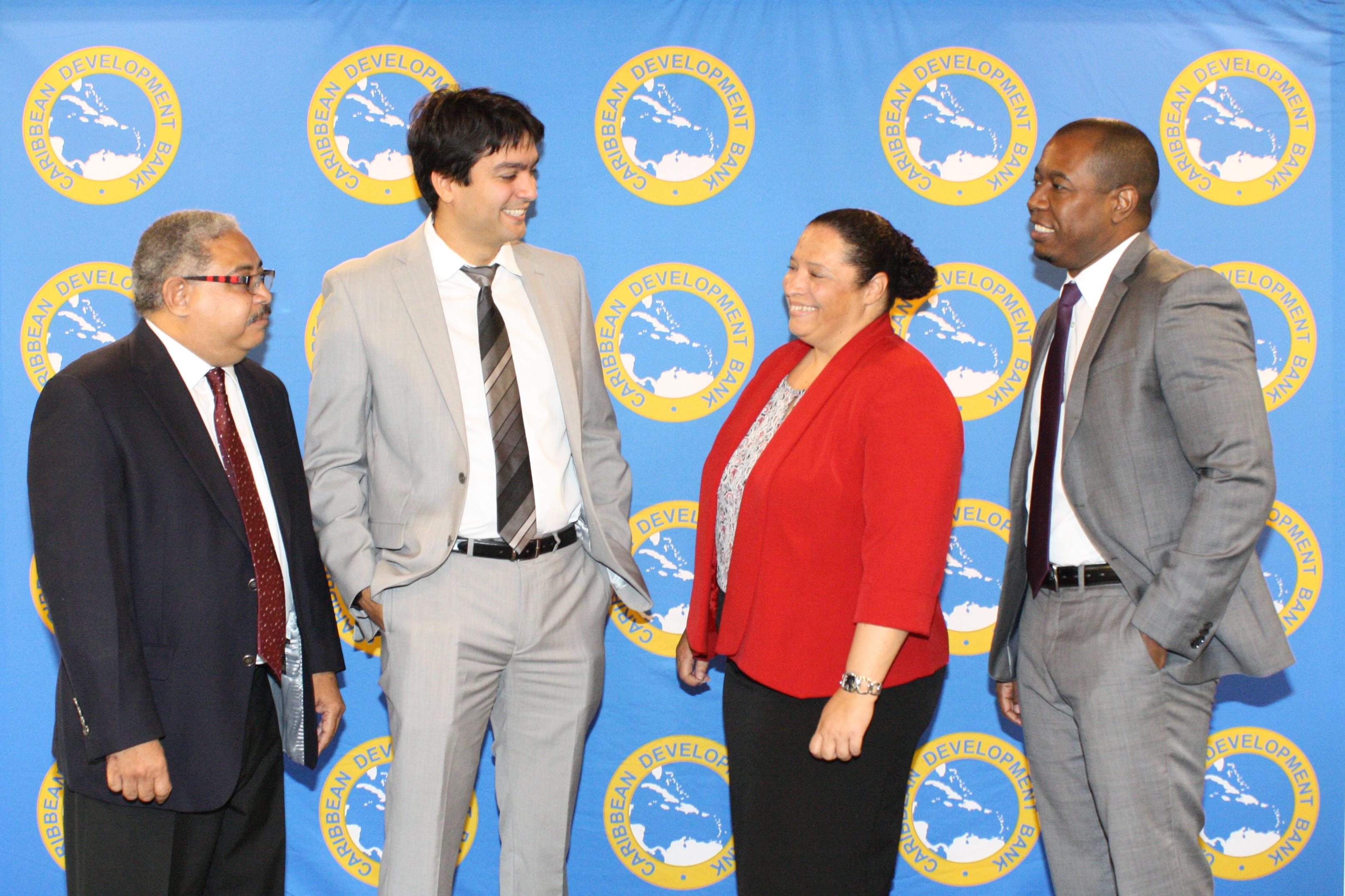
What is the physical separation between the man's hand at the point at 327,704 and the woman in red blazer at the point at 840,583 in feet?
2.79

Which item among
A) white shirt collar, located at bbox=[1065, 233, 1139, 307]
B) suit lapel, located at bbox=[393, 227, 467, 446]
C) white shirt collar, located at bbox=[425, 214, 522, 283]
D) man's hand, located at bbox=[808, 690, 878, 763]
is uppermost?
white shirt collar, located at bbox=[1065, 233, 1139, 307]

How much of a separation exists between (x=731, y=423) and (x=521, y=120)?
2.64 ft

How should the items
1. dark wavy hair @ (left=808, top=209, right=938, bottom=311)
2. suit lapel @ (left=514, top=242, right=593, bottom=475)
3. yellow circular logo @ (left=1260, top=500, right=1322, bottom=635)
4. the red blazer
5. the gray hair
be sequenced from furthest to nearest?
yellow circular logo @ (left=1260, top=500, right=1322, bottom=635), suit lapel @ (left=514, top=242, right=593, bottom=475), dark wavy hair @ (left=808, top=209, right=938, bottom=311), the gray hair, the red blazer

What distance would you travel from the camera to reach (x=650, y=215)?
292cm

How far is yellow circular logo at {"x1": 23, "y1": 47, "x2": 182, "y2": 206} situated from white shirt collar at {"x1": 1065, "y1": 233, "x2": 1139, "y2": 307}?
8.01 feet

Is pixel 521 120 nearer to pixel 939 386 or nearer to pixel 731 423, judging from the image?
pixel 731 423

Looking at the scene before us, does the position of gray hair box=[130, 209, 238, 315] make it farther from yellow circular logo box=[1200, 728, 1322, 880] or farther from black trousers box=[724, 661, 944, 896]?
yellow circular logo box=[1200, 728, 1322, 880]

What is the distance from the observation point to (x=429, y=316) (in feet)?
7.06

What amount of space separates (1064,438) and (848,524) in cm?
46

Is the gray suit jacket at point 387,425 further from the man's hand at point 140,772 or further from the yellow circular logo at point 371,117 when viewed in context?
the yellow circular logo at point 371,117

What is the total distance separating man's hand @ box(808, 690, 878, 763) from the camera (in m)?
Result: 1.78

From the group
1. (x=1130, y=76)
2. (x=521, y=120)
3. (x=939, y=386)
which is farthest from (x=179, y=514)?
(x=1130, y=76)

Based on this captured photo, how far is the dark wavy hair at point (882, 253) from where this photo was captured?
6.62 feet

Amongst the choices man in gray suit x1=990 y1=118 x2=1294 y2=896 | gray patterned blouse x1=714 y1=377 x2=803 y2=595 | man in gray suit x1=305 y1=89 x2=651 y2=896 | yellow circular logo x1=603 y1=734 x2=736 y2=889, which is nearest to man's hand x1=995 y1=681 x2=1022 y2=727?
man in gray suit x1=990 y1=118 x2=1294 y2=896
